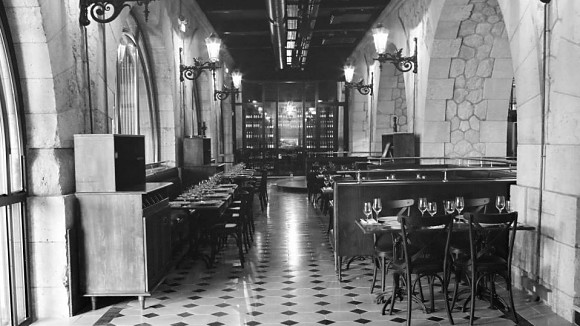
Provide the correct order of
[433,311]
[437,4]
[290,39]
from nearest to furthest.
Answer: [433,311] → [437,4] → [290,39]

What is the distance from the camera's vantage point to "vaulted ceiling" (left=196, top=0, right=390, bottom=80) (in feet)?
33.0

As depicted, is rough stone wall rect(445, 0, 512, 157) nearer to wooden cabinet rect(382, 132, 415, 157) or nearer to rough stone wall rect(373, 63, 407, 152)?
wooden cabinet rect(382, 132, 415, 157)

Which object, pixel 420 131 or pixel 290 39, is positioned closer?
pixel 420 131

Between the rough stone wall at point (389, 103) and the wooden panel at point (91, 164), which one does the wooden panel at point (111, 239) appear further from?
the rough stone wall at point (389, 103)

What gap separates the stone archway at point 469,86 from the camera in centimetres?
871

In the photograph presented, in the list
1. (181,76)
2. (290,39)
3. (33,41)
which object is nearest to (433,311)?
(33,41)

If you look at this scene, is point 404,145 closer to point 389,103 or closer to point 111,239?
point 389,103

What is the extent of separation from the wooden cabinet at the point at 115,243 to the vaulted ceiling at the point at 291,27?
177 inches

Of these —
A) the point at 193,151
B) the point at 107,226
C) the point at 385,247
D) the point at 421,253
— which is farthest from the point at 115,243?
the point at 193,151

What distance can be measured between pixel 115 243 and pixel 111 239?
0.17ft

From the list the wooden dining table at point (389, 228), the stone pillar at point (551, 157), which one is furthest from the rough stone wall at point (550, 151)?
the wooden dining table at point (389, 228)

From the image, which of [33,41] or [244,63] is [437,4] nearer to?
[33,41]

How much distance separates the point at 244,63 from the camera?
2070 centimetres

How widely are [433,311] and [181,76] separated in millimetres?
6945
